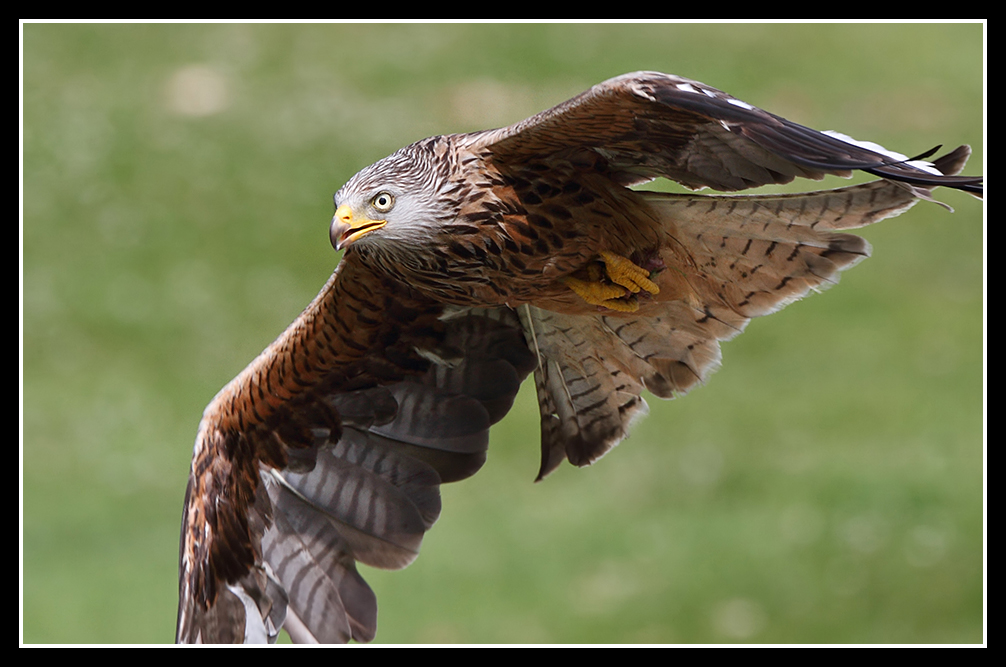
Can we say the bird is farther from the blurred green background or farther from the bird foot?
the blurred green background

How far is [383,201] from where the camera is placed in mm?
4965

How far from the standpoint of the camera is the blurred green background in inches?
462

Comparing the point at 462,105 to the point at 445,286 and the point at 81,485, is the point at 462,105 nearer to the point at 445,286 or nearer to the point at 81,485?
the point at 81,485

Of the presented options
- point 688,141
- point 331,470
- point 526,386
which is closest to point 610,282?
point 688,141

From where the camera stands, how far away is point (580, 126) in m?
4.59

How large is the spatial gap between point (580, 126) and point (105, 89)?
441 inches

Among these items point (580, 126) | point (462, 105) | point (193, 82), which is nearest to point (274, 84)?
point (193, 82)

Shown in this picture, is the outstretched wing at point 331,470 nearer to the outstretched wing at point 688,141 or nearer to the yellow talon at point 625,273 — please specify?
the yellow talon at point 625,273

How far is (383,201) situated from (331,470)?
1.72m

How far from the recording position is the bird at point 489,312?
182 inches

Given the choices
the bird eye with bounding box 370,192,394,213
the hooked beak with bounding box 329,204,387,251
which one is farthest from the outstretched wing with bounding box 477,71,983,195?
the hooked beak with bounding box 329,204,387,251

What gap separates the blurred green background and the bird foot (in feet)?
21.0

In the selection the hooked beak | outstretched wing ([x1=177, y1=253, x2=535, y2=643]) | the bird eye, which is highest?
the bird eye

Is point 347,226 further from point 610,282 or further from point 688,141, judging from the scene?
point 688,141
